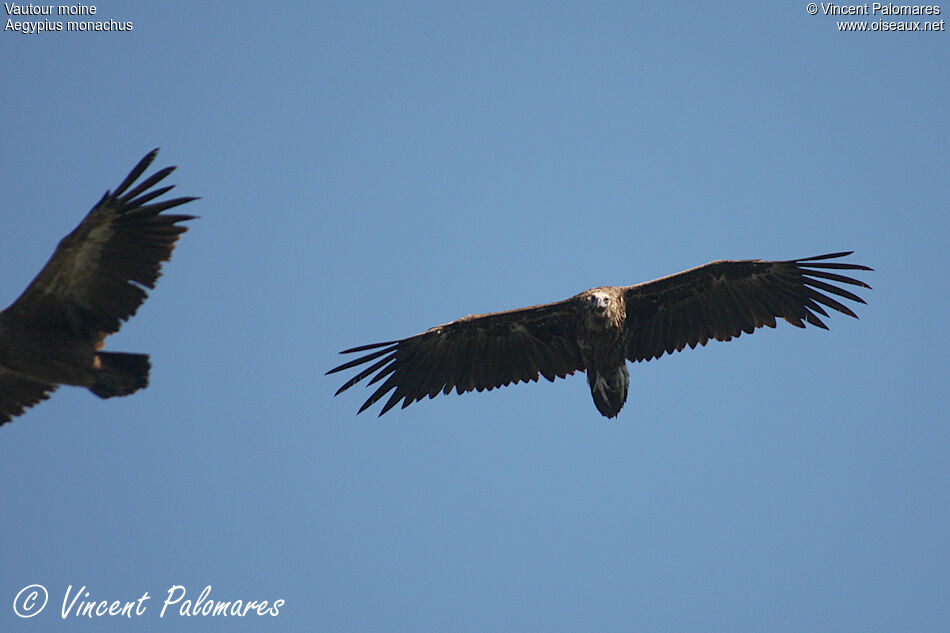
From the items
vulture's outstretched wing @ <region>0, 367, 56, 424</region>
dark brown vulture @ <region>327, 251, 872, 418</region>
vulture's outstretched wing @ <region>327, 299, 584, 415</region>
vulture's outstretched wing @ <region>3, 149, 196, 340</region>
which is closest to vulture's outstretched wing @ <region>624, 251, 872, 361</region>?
dark brown vulture @ <region>327, 251, 872, 418</region>

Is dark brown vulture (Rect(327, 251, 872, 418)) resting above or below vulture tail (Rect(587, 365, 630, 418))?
above

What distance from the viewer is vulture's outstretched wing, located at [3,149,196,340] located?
10.2 metres

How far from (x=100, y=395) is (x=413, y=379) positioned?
3.97 metres

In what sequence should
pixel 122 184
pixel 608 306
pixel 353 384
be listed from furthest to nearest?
pixel 353 384 → pixel 608 306 → pixel 122 184

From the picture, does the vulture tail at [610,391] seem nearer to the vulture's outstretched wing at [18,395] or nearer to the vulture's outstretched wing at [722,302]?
the vulture's outstretched wing at [722,302]

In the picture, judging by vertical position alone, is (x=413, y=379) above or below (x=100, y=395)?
above

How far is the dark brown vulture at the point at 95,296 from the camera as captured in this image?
1024cm

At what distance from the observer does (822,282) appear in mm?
12547

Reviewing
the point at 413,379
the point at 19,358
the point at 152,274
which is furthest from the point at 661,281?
the point at 19,358

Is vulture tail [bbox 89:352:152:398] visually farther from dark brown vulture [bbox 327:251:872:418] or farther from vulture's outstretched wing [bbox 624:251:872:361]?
vulture's outstretched wing [bbox 624:251:872:361]

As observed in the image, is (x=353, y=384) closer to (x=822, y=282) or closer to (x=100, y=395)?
(x=100, y=395)

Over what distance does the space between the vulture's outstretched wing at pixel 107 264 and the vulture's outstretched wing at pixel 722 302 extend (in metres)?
5.59

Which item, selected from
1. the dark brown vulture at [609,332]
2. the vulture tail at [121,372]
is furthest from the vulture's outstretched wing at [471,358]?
the vulture tail at [121,372]

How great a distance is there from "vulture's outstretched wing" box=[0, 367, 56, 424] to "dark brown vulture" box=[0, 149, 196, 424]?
0.88 metres
